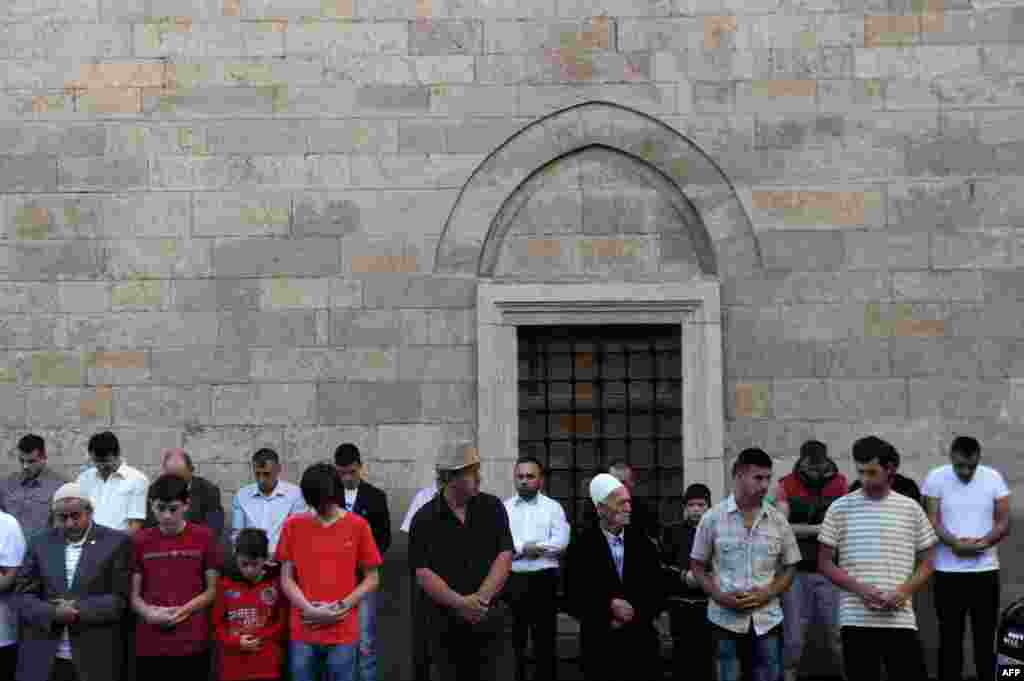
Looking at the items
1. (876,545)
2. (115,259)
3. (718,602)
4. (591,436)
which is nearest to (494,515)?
(718,602)

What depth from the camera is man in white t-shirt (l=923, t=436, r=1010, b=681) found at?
1181cm

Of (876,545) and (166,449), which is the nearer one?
(876,545)

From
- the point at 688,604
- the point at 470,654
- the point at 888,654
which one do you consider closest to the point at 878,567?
the point at 888,654

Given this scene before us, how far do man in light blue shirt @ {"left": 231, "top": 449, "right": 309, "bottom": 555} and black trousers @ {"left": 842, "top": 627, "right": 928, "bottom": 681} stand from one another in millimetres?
4144

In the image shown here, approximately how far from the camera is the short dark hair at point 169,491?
9859mm

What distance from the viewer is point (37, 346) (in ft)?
44.8

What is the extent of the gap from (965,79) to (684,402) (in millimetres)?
3388

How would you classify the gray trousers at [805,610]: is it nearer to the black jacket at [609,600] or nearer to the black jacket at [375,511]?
the black jacket at [609,600]

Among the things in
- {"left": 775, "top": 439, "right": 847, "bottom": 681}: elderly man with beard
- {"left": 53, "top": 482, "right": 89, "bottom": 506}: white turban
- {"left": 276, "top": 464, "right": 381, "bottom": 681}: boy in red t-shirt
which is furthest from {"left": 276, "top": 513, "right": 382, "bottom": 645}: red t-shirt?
{"left": 775, "top": 439, "right": 847, "bottom": 681}: elderly man with beard

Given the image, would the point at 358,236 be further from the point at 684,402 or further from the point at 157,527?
the point at 157,527

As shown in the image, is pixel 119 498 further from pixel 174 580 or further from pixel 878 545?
pixel 878 545

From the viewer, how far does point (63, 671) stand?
9.84 metres

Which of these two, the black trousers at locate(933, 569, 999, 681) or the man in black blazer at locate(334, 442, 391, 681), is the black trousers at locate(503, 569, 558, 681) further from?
the black trousers at locate(933, 569, 999, 681)

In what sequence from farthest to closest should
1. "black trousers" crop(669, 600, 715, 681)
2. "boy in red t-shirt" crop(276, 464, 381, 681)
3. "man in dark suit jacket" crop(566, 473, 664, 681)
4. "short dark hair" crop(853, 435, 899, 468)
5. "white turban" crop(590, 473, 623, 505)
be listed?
"black trousers" crop(669, 600, 715, 681) < "white turban" crop(590, 473, 623, 505) < "man in dark suit jacket" crop(566, 473, 664, 681) < "boy in red t-shirt" crop(276, 464, 381, 681) < "short dark hair" crop(853, 435, 899, 468)
